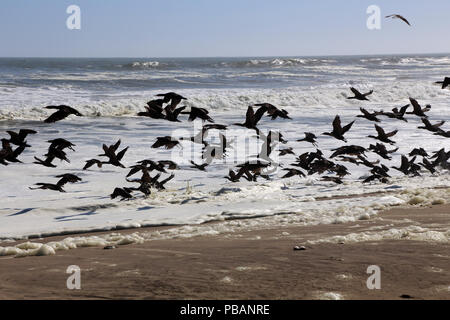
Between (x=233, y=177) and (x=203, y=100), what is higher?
(x=203, y=100)

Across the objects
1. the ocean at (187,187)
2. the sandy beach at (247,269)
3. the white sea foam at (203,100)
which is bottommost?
the ocean at (187,187)

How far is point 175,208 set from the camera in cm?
641

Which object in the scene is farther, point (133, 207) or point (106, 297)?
point (133, 207)

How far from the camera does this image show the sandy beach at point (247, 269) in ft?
8.35

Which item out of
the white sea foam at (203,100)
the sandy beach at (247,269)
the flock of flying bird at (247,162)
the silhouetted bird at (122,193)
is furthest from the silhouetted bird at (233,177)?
the white sea foam at (203,100)

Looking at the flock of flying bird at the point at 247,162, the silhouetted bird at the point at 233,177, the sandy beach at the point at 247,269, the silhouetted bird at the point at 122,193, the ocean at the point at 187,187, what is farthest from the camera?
the silhouetted bird at the point at 233,177

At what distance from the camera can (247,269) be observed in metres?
2.95

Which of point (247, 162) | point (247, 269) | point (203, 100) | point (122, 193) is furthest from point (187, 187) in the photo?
point (203, 100)

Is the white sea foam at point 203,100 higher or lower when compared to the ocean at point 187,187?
higher

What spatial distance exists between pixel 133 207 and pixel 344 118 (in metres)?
12.3

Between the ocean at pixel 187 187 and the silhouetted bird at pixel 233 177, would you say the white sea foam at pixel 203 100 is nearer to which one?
the ocean at pixel 187 187

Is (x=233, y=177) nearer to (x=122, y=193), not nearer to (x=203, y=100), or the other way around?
(x=122, y=193)
